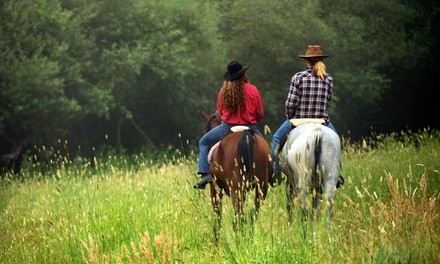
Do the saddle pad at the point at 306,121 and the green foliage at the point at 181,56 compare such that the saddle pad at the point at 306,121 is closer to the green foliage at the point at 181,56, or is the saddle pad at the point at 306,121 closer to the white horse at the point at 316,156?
the white horse at the point at 316,156

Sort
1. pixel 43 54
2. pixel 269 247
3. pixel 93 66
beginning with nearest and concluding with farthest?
pixel 269 247, pixel 43 54, pixel 93 66

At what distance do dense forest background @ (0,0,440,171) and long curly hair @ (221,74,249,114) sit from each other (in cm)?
1741

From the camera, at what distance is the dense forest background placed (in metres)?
26.1

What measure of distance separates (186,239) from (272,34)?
1008 inches

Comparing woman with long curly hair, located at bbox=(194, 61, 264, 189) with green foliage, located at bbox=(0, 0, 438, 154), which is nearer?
woman with long curly hair, located at bbox=(194, 61, 264, 189)

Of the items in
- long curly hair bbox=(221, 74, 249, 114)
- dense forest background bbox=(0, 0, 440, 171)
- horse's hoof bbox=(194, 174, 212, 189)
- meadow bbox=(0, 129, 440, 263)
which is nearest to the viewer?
meadow bbox=(0, 129, 440, 263)

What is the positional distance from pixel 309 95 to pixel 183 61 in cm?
2226

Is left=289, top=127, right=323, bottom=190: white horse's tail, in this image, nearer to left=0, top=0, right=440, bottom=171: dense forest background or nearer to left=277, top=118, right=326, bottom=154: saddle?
left=277, top=118, right=326, bottom=154: saddle

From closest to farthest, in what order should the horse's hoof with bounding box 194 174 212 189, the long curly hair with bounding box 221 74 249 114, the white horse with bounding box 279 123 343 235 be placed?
the white horse with bounding box 279 123 343 235
the long curly hair with bounding box 221 74 249 114
the horse's hoof with bounding box 194 174 212 189

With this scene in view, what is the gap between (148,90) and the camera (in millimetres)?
31219

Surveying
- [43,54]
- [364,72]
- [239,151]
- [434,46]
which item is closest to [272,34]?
[364,72]

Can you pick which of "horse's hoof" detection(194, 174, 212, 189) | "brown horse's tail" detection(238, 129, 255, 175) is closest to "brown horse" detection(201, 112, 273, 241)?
"brown horse's tail" detection(238, 129, 255, 175)

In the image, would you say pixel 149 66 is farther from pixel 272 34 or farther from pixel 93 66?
pixel 272 34

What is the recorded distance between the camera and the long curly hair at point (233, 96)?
331 inches
